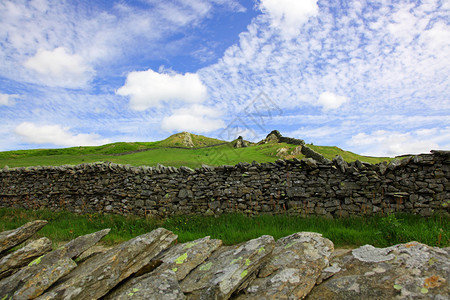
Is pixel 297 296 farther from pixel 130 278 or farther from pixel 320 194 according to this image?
pixel 320 194

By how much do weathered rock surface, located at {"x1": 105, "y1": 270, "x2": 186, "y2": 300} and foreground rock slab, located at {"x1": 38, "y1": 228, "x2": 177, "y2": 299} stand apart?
0.24 meters

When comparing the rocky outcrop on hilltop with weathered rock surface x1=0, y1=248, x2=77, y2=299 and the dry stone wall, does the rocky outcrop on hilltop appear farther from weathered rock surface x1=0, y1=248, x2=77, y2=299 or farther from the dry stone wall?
the dry stone wall

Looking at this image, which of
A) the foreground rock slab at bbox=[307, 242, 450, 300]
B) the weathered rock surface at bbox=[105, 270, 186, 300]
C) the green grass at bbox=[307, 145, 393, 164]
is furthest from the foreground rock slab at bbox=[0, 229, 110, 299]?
the green grass at bbox=[307, 145, 393, 164]

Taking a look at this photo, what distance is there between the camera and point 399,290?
128 inches

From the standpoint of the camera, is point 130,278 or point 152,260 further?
point 152,260

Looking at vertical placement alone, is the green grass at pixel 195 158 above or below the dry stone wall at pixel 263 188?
above

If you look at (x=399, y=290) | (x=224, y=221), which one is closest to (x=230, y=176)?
(x=224, y=221)

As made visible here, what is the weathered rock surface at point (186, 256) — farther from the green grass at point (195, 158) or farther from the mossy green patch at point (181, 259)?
the green grass at point (195, 158)

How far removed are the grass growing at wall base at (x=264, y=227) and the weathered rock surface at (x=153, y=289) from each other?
11.5ft

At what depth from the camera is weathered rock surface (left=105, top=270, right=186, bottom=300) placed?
12.2 ft

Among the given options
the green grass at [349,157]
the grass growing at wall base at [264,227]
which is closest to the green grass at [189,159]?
the green grass at [349,157]

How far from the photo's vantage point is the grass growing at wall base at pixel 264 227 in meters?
6.61

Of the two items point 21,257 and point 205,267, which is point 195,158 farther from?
point 205,267

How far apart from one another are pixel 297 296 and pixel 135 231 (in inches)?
306
